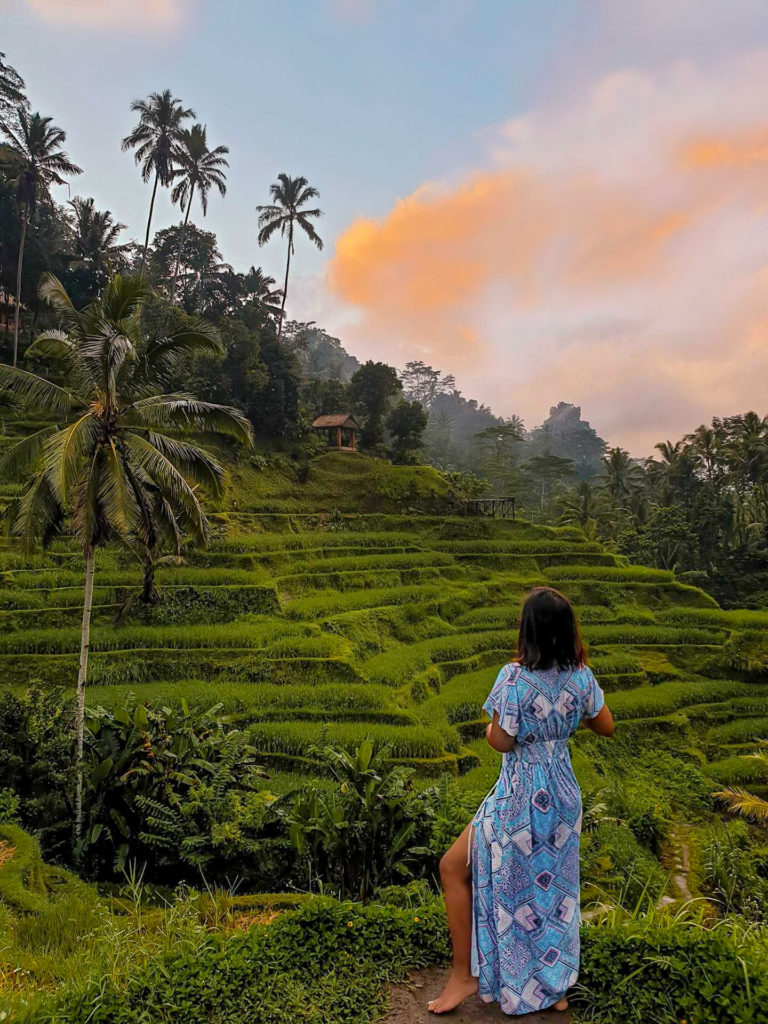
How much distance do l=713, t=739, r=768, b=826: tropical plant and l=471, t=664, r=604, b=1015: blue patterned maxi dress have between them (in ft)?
24.8

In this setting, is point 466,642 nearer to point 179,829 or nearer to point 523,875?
point 179,829

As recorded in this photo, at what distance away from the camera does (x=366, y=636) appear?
1409 centimetres

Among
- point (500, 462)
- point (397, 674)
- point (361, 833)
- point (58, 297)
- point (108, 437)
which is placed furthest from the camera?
point (500, 462)

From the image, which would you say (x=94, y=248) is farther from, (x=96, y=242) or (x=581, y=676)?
(x=581, y=676)

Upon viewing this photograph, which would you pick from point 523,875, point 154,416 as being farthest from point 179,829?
point 154,416

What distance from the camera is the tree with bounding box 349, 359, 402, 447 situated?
3020cm

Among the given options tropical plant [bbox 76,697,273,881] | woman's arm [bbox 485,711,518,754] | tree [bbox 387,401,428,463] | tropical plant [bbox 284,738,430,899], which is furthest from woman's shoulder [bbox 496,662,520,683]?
tree [bbox 387,401,428,463]

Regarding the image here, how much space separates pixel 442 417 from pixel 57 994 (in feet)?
205

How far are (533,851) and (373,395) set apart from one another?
2868 cm

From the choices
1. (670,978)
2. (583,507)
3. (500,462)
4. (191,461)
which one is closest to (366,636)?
(191,461)

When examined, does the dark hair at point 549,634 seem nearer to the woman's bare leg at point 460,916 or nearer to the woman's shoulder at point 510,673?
the woman's shoulder at point 510,673

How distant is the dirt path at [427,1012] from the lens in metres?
2.62

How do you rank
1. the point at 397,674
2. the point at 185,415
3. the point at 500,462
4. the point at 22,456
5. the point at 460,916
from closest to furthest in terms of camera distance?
1. the point at 460,916
2. the point at 22,456
3. the point at 185,415
4. the point at 397,674
5. the point at 500,462

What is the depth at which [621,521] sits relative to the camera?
3300 cm
